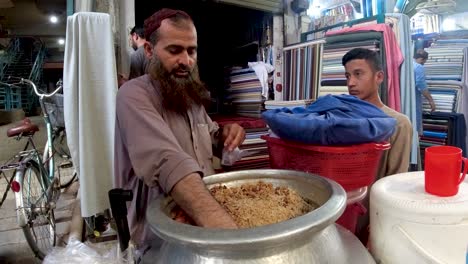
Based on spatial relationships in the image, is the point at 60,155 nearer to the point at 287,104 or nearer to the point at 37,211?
the point at 37,211

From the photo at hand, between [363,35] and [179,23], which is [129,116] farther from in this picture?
[363,35]

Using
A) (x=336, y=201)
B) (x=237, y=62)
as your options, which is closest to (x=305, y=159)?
(x=336, y=201)

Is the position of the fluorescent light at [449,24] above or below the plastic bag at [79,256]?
above

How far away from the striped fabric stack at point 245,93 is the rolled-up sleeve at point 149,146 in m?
1.84

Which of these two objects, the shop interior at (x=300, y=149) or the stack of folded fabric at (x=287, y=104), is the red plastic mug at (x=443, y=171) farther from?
the stack of folded fabric at (x=287, y=104)

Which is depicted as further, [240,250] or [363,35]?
[363,35]

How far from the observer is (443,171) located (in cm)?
70

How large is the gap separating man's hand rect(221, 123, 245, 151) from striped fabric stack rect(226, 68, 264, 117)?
1.47m

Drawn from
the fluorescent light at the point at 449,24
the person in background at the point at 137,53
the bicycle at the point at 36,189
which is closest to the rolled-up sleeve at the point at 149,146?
the person in background at the point at 137,53

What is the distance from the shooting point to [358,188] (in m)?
1.12

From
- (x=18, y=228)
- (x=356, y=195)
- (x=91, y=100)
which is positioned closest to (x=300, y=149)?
(x=356, y=195)

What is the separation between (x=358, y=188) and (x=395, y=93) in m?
1.55

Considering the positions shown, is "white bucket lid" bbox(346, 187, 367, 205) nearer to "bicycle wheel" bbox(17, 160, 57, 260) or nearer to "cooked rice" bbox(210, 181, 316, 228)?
"cooked rice" bbox(210, 181, 316, 228)

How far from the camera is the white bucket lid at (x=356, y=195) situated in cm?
107
